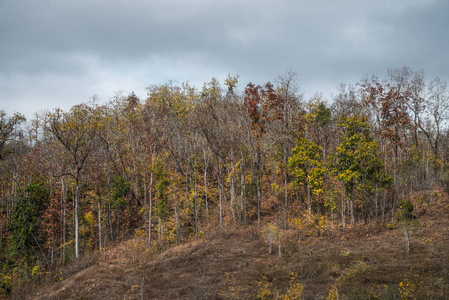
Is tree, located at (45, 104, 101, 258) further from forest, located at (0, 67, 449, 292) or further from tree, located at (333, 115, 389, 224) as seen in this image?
tree, located at (333, 115, 389, 224)

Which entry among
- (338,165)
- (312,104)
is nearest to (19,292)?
(338,165)

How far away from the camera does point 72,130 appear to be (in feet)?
74.1

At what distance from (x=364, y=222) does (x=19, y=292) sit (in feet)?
84.3

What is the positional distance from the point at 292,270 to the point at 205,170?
48.9 feet

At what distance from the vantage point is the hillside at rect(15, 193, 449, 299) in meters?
11.2

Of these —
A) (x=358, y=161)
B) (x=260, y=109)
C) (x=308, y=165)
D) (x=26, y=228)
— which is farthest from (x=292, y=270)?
(x=26, y=228)

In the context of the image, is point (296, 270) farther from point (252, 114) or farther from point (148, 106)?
point (148, 106)

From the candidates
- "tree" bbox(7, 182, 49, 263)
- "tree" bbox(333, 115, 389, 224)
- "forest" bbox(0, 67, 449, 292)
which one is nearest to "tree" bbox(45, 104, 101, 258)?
"forest" bbox(0, 67, 449, 292)

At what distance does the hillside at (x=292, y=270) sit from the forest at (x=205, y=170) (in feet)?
8.56

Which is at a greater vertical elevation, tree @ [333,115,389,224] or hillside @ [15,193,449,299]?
tree @ [333,115,389,224]

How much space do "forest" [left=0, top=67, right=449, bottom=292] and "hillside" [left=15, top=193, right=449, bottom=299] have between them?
261 centimetres

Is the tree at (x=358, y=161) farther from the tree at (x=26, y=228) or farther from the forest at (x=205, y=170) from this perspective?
the tree at (x=26, y=228)

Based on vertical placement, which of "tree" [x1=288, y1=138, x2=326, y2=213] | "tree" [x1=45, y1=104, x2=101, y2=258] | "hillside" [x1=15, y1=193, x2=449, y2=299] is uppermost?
"tree" [x1=45, y1=104, x2=101, y2=258]

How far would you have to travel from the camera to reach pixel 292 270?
14.0 meters
